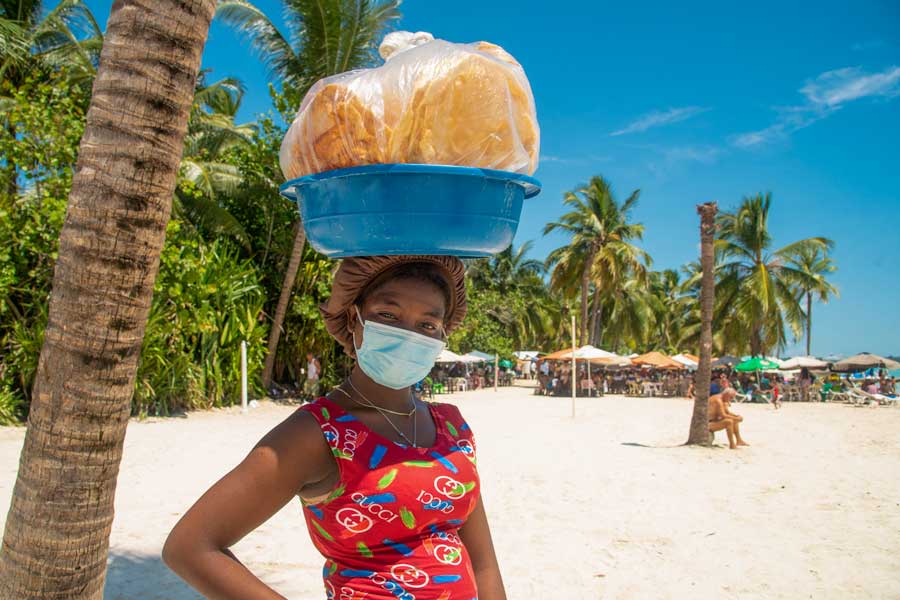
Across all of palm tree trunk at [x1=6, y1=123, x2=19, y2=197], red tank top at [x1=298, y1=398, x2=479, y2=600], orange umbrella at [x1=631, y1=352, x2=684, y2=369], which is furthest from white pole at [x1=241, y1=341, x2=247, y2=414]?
orange umbrella at [x1=631, y1=352, x2=684, y2=369]

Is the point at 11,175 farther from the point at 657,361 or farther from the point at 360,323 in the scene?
the point at 657,361

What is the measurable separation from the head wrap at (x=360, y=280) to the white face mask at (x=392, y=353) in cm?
10

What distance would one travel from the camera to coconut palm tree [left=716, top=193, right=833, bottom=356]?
30203mm

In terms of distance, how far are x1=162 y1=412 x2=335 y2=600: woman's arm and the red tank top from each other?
0.23 ft

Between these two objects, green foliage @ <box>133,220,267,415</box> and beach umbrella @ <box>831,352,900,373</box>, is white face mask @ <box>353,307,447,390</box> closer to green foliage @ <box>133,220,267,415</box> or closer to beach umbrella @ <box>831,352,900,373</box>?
green foliage @ <box>133,220,267,415</box>

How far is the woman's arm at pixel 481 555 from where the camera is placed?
1.83 meters

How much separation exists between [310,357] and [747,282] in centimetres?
2168

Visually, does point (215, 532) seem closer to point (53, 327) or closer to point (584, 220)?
point (53, 327)

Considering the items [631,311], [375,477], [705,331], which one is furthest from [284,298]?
[631,311]

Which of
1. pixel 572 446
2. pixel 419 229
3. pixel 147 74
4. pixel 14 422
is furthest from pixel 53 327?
pixel 14 422

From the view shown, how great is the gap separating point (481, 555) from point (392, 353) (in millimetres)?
626

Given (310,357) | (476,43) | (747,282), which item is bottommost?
(310,357)

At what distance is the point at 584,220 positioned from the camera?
33469mm

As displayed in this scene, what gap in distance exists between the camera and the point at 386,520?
1523 mm
